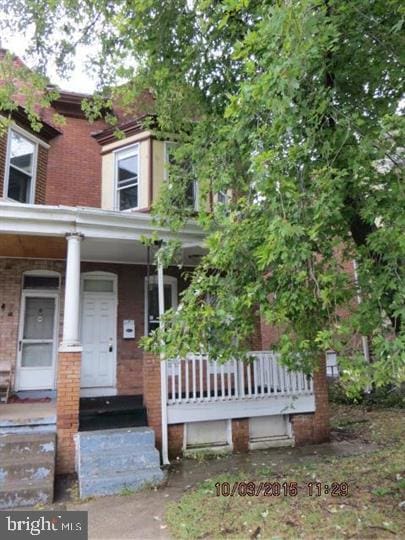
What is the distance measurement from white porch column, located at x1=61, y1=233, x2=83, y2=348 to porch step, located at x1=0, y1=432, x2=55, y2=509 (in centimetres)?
143

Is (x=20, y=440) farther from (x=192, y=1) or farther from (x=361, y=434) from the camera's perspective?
(x=192, y=1)

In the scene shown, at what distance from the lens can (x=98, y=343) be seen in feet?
29.9

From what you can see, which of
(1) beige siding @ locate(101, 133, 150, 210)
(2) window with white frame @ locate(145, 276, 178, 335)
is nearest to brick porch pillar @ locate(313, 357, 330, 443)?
(2) window with white frame @ locate(145, 276, 178, 335)

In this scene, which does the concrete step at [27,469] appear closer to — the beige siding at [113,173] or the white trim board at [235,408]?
the white trim board at [235,408]

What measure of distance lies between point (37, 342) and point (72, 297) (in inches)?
112

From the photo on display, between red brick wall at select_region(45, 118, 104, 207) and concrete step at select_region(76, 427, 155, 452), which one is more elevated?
red brick wall at select_region(45, 118, 104, 207)

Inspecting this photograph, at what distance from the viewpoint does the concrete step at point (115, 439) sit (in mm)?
6059

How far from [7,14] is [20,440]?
22.8 feet

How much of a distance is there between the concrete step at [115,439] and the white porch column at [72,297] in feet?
4.61

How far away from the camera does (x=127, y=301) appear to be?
9.50 meters

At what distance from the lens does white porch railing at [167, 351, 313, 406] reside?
7.16 meters

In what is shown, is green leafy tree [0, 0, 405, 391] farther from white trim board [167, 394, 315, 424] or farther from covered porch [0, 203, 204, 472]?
white trim board [167, 394, 315, 424]

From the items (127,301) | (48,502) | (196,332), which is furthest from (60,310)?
(196,332)
